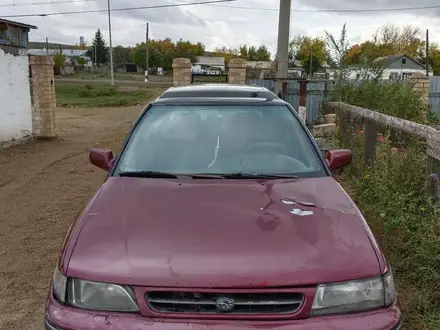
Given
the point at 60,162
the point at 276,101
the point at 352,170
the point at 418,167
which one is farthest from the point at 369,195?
the point at 60,162

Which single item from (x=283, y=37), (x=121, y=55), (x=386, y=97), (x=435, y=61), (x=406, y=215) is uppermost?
(x=121, y=55)

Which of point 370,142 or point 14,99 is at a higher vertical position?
point 14,99

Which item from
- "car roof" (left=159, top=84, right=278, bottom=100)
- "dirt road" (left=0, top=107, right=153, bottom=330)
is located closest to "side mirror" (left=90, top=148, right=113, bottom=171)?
"car roof" (left=159, top=84, right=278, bottom=100)

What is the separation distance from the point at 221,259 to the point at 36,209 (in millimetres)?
4864

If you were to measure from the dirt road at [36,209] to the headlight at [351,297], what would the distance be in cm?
227

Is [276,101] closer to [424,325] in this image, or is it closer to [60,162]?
[424,325]

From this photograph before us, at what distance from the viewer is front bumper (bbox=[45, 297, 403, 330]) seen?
205 centimetres

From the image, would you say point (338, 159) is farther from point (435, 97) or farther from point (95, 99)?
point (95, 99)

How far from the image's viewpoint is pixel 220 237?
2.33 m

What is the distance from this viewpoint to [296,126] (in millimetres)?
3740

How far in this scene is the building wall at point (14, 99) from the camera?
987 cm

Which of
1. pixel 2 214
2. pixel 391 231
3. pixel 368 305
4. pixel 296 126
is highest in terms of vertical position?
pixel 296 126

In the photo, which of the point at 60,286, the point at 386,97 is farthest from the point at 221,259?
the point at 386,97

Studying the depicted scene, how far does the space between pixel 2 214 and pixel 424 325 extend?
518 centimetres
